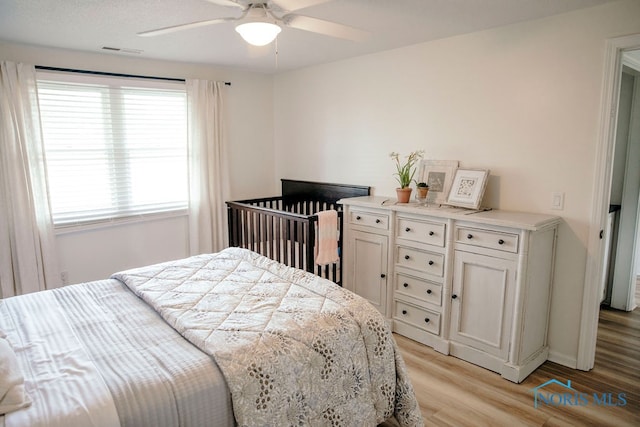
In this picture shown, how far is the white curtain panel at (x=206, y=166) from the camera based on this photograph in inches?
177

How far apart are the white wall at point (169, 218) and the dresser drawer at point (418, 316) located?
2524mm

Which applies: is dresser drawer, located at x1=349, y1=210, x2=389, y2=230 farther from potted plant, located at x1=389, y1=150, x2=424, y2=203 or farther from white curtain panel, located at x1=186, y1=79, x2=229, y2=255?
white curtain panel, located at x1=186, y1=79, x2=229, y2=255

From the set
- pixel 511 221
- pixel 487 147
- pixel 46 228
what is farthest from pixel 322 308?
pixel 46 228

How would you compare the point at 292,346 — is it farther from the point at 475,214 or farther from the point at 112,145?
the point at 112,145

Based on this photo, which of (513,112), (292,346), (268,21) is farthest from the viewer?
(513,112)

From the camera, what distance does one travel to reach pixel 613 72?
2564 millimetres

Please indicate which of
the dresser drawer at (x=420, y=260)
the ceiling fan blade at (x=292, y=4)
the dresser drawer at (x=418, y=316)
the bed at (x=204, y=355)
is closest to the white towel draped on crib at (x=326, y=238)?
the dresser drawer at (x=420, y=260)

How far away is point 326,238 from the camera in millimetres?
3520

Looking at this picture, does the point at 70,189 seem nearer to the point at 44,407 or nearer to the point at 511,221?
the point at 44,407

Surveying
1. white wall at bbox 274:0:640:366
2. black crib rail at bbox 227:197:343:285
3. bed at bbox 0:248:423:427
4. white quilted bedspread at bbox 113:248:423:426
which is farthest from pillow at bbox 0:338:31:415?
white wall at bbox 274:0:640:366

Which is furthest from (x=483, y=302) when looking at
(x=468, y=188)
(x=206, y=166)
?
(x=206, y=166)

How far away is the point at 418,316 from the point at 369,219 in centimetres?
89

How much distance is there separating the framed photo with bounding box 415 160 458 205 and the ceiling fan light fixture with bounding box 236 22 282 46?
1.89 metres

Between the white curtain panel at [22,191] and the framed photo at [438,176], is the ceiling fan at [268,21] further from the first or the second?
the white curtain panel at [22,191]
